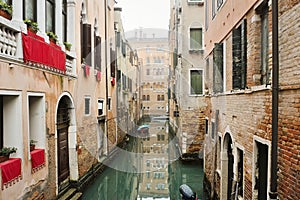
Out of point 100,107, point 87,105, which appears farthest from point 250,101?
point 100,107

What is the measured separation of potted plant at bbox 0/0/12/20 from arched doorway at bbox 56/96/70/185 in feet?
9.87

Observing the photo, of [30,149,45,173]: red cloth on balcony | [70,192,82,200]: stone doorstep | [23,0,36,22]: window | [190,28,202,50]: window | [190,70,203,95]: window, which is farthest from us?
[190,28,202,50]: window

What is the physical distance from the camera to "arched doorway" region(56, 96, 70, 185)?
704 cm

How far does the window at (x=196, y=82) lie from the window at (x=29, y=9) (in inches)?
297

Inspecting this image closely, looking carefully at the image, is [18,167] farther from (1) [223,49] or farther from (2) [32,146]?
(1) [223,49]

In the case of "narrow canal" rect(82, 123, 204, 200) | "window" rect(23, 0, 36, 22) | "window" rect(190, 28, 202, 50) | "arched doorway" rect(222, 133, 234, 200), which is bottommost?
"narrow canal" rect(82, 123, 204, 200)

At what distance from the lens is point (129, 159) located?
13109mm

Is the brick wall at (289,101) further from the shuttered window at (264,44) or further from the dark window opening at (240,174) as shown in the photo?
the dark window opening at (240,174)

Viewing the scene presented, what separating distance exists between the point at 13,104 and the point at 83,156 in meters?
4.18

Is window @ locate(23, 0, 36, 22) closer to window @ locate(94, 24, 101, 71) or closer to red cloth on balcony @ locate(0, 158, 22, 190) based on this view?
red cloth on balcony @ locate(0, 158, 22, 190)

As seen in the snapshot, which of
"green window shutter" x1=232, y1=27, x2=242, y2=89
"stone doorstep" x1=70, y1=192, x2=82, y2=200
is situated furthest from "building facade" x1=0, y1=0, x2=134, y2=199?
"green window shutter" x1=232, y1=27, x2=242, y2=89

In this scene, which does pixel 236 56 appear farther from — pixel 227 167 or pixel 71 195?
pixel 71 195

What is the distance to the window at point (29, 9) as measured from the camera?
523 centimetres

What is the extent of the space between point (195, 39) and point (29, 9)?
7893 millimetres
